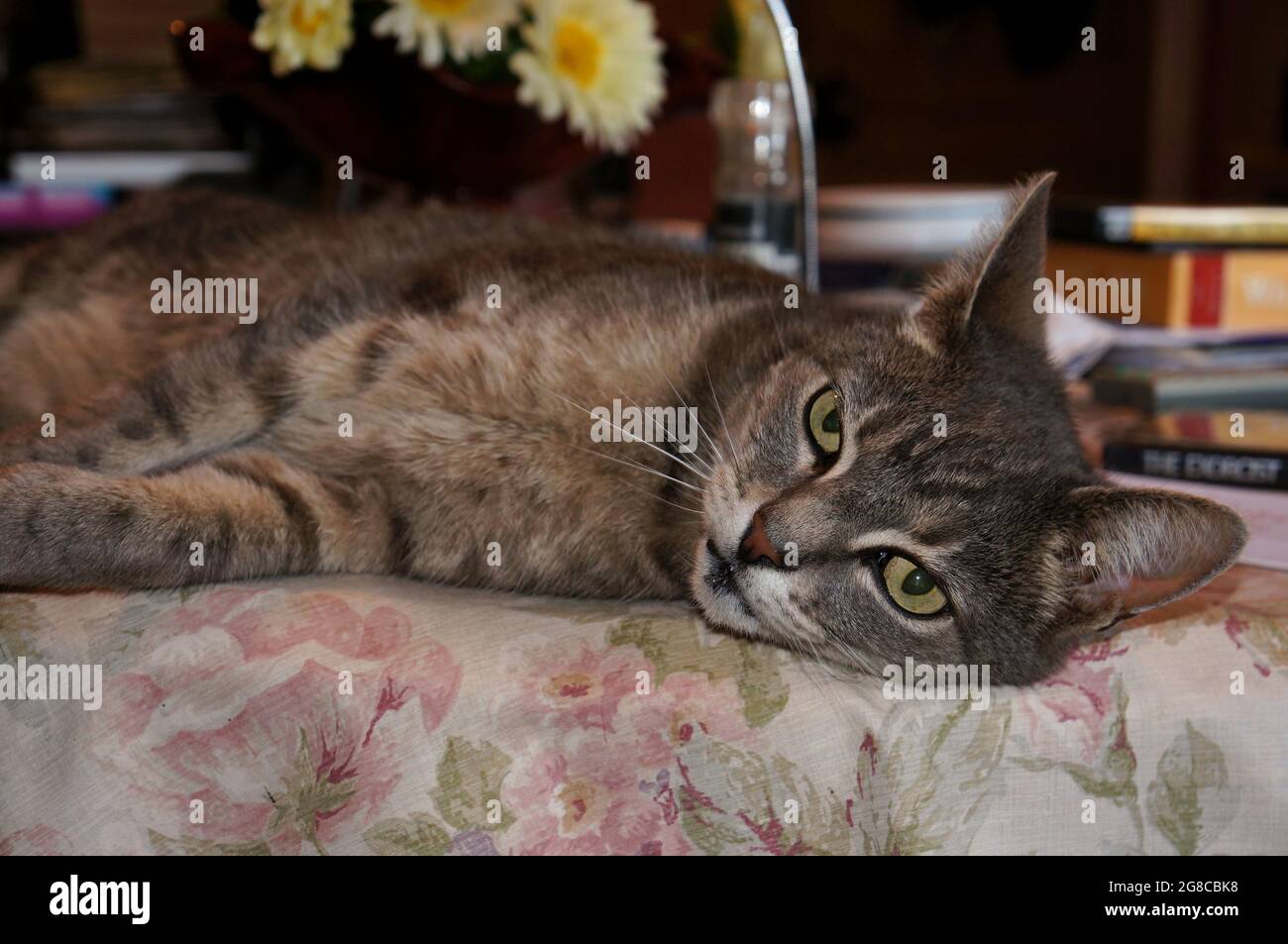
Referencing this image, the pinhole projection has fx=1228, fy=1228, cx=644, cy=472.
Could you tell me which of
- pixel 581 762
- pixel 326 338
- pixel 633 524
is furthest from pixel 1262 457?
pixel 326 338

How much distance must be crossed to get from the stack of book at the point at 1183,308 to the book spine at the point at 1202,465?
7 centimetres

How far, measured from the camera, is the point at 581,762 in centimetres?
103

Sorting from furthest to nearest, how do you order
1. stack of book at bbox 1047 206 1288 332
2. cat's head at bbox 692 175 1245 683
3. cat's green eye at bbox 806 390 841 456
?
1. stack of book at bbox 1047 206 1288 332
2. cat's green eye at bbox 806 390 841 456
3. cat's head at bbox 692 175 1245 683

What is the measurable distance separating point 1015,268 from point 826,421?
0.28 meters

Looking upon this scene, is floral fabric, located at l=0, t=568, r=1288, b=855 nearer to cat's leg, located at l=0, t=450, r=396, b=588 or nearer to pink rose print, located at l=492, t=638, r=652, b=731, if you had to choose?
pink rose print, located at l=492, t=638, r=652, b=731

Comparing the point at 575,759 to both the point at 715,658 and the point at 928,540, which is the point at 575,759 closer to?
the point at 715,658

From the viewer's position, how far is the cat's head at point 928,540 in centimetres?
119

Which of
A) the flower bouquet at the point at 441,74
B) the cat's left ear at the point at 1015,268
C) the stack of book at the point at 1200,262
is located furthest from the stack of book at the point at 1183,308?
the flower bouquet at the point at 441,74

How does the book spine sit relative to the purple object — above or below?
below

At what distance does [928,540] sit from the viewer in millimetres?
1212

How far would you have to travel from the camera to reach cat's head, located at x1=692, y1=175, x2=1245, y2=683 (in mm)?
1186

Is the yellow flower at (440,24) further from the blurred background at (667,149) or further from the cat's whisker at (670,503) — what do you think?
the cat's whisker at (670,503)

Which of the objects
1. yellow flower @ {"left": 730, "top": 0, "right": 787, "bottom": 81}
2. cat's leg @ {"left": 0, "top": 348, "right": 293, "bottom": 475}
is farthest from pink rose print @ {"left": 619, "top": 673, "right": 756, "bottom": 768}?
yellow flower @ {"left": 730, "top": 0, "right": 787, "bottom": 81}
